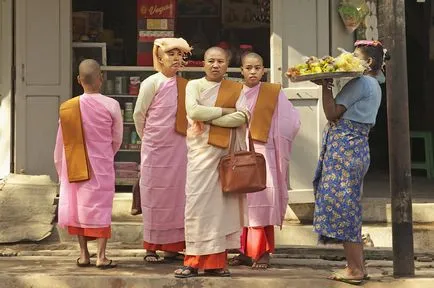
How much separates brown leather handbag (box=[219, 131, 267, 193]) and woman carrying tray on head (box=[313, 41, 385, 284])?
18.1 inches

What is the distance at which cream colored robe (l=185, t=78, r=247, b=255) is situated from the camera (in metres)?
5.88

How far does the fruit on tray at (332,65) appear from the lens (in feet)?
18.4

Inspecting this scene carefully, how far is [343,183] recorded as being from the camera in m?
5.71

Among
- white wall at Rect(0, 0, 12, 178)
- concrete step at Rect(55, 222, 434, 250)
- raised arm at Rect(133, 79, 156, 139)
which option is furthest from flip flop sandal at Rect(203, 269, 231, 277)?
white wall at Rect(0, 0, 12, 178)

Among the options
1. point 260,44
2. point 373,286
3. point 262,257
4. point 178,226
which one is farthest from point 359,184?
point 260,44

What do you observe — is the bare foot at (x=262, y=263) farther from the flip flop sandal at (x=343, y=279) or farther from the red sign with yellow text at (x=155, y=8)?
the red sign with yellow text at (x=155, y=8)

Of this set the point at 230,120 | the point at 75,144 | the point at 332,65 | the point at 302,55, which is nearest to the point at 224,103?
the point at 230,120

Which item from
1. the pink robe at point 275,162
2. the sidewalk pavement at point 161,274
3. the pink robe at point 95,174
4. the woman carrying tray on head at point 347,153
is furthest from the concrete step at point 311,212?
the woman carrying tray on head at point 347,153

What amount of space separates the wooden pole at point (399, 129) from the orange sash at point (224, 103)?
3.64 feet

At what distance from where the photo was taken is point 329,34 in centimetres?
809

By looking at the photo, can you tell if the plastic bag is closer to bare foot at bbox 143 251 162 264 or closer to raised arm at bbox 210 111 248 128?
raised arm at bbox 210 111 248 128

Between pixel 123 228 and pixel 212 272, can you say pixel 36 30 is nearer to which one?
pixel 123 228

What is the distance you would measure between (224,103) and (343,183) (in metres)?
1.02

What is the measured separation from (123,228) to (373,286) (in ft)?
8.92
